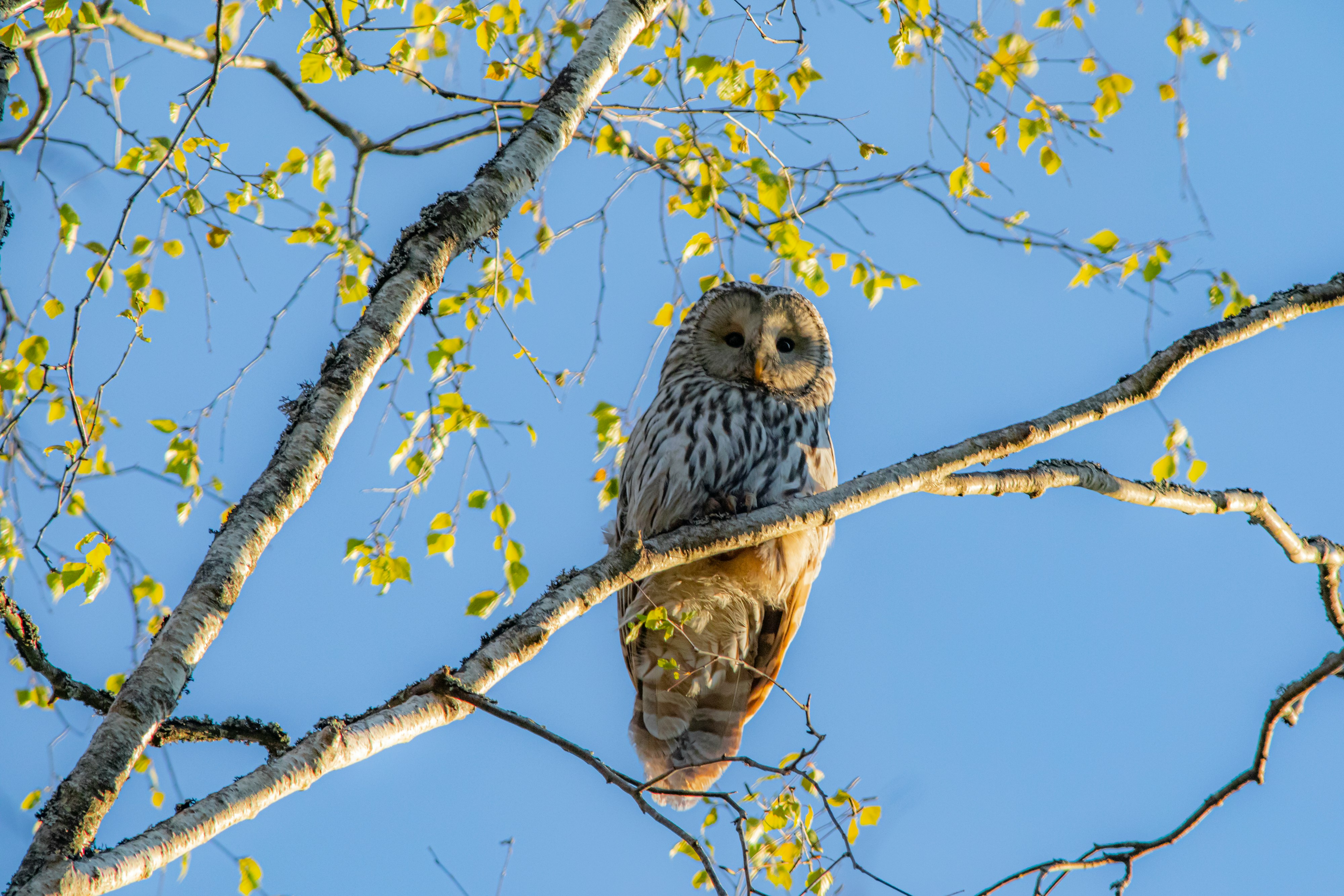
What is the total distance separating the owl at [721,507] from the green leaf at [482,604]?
0.88m

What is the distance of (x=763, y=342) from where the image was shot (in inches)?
157

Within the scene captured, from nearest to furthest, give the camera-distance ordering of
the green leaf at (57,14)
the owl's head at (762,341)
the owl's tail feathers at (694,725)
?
1. the green leaf at (57,14)
2. the owl's tail feathers at (694,725)
3. the owl's head at (762,341)

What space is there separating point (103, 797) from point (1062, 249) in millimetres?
2987

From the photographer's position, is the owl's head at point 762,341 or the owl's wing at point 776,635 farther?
the owl's head at point 762,341

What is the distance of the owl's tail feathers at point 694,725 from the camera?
12.3ft

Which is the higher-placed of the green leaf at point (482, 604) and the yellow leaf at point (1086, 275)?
the yellow leaf at point (1086, 275)

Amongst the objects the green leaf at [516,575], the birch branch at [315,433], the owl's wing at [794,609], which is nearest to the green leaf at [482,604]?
the green leaf at [516,575]

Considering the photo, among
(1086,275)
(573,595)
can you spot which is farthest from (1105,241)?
(573,595)

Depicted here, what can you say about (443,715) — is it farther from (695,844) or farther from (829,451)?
(829,451)

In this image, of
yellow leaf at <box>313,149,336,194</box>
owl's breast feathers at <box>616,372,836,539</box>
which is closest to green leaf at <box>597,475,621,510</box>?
owl's breast feathers at <box>616,372,836,539</box>

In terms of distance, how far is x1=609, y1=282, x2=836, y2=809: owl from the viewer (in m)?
3.55

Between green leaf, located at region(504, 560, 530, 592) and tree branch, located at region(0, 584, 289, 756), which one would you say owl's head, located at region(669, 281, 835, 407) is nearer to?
green leaf, located at region(504, 560, 530, 592)

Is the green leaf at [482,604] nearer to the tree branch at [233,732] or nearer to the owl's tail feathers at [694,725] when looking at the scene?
the tree branch at [233,732]

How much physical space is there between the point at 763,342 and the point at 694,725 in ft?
4.65
